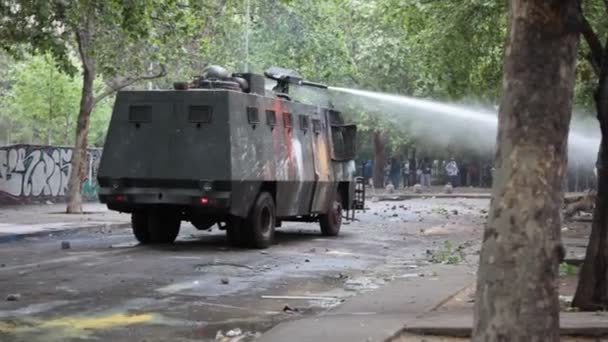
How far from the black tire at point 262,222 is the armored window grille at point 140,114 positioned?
2.42 metres

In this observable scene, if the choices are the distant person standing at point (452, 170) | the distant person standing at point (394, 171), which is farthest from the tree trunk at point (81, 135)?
the distant person standing at point (452, 170)

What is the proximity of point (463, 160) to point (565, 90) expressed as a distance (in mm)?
53253

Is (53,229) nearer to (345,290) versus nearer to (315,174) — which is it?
(315,174)

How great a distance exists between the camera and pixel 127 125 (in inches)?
605

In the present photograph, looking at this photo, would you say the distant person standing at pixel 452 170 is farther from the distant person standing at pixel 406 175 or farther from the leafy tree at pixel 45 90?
the leafy tree at pixel 45 90

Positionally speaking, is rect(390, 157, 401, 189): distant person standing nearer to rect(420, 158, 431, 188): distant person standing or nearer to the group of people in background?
the group of people in background

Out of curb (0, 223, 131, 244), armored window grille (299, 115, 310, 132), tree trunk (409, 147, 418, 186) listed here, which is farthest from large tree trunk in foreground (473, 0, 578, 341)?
tree trunk (409, 147, 418, 186)

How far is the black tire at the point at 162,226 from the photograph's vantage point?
1606cm

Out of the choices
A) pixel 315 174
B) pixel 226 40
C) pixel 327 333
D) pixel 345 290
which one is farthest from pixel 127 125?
pixel 226 40

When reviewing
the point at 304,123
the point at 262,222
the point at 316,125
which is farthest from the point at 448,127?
the point at 262,222

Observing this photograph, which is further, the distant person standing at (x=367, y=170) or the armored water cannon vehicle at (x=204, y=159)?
the distant person standing at (x=367, y=170)

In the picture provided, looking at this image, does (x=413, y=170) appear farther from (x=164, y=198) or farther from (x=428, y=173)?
(x=164, y=198)

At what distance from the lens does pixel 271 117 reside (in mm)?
16203

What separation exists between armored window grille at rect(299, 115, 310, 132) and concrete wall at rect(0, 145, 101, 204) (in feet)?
45.4
